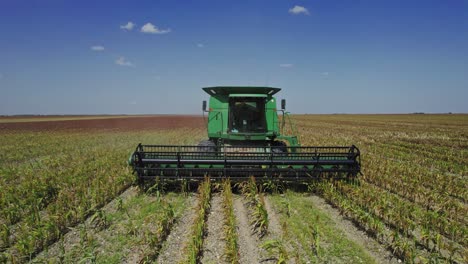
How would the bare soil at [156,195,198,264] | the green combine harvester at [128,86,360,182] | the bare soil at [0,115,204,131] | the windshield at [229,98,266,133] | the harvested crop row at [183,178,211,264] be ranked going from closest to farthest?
1. the harvested crop row at [183,178,211,264]
2. the bare soil at [156,195,198,264]
3. the green combine harvester at [128,86,360,182]
4. the windshield at [229,98,266,133]
5. the bare soil at [0,115,204,131]

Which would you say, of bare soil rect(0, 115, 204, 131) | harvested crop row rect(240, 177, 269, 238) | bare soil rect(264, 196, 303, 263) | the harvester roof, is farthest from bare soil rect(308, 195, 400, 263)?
bare soil rect(0, 115, 204, 131)

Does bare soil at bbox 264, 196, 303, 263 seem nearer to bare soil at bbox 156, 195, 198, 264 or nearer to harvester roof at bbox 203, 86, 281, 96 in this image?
bare soil at bbox 156, 195, 198, 264

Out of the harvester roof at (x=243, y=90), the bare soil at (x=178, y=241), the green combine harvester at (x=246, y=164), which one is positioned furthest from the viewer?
the harvester roof at (x=243, y=90)

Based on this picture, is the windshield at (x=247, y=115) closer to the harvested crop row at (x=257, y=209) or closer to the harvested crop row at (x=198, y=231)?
the harvested crop row at (x=257, y=209)

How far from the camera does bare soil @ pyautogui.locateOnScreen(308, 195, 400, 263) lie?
3602 mm

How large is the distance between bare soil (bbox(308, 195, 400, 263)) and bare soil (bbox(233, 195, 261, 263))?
149 cm

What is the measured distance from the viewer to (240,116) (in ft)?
25.9

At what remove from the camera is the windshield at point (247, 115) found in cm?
776

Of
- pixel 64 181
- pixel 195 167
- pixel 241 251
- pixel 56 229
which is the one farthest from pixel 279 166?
pixel 64 181

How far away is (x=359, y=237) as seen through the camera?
4.16 meters

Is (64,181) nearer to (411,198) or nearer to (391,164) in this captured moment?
(411,198)

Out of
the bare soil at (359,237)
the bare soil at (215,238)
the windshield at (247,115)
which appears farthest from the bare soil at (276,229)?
the windshield at (247,115)

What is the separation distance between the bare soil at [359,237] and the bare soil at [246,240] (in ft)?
4.87

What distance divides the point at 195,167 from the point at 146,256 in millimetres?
2969
